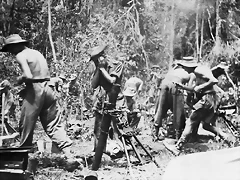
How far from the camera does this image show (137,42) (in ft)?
17.4

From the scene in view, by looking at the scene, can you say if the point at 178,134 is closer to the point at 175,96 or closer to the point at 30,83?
the point at 175,96

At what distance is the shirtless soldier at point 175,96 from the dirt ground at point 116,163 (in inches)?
9.3

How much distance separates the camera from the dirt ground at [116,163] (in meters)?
3.70

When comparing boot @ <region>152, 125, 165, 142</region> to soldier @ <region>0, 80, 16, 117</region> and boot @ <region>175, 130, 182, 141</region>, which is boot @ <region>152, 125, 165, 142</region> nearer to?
boot @ <region>175, 130, 182, 141</region>

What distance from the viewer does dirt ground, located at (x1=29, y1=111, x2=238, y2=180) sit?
12.1 ft

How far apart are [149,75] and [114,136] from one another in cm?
132

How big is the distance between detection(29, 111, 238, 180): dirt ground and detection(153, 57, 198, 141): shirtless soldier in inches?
9.3

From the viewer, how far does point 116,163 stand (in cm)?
399

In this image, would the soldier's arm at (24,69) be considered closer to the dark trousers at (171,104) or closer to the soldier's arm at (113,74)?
the soldier's arm at (113,74)

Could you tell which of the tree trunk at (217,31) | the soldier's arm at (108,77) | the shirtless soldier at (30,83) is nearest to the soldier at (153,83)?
the tree trunk at (217,31)

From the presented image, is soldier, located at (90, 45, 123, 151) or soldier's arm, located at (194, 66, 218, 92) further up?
soldier, located at (90, 45, 123, 151)

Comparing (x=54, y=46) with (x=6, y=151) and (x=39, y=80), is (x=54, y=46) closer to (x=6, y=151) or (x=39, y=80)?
(x=39, y=80)

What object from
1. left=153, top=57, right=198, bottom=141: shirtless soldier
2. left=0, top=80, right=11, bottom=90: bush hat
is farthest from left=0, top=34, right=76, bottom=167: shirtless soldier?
left=153, top=57, right=198, bottom=141: shirtless soldier

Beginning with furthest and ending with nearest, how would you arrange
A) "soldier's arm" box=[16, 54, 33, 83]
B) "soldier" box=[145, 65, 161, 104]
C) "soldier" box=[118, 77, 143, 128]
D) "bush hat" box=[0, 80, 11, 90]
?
1. "soldier" box=[145, 65, 161, 104]
2. "soldier" box=[118, 77, 143, 128]
3. "bush hat" box=[0, 80, 11, 90]
4. "soldier's arm" box=[16, 54, 33, 83]
